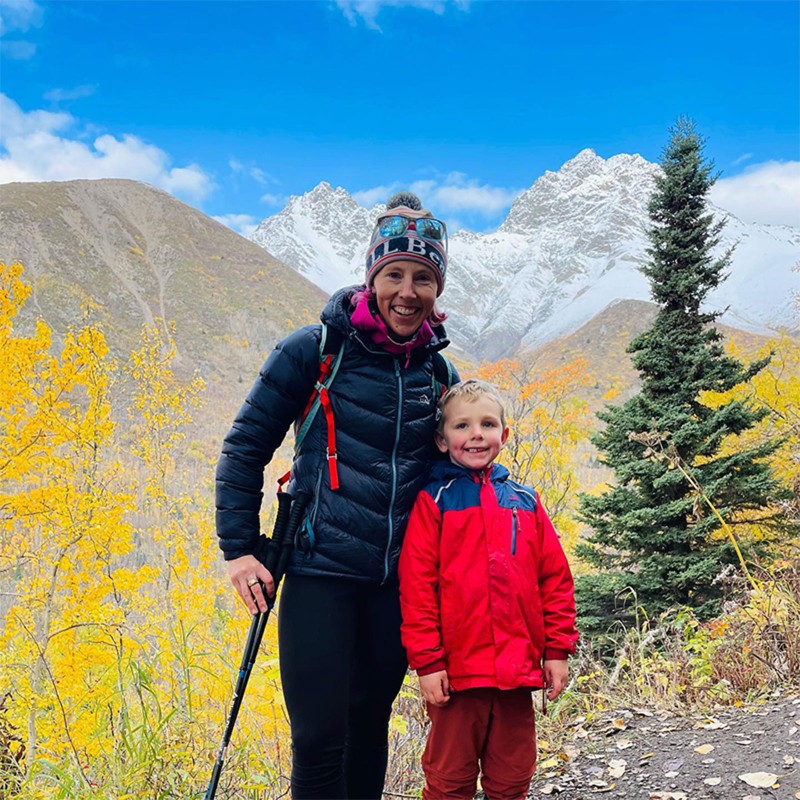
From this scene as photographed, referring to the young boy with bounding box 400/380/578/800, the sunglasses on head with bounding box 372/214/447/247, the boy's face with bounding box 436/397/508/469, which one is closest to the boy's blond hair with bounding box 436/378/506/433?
the boy's face with bounding box 436/397/508/469

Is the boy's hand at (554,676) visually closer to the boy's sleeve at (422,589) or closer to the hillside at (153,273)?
the boy's sleeve at (422,589)

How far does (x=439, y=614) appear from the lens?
1.86 m

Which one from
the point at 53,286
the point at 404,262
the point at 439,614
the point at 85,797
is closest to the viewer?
the point at 439,614

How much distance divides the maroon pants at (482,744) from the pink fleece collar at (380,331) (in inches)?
41.9

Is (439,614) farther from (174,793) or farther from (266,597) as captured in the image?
(174,793)

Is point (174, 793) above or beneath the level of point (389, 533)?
beneath

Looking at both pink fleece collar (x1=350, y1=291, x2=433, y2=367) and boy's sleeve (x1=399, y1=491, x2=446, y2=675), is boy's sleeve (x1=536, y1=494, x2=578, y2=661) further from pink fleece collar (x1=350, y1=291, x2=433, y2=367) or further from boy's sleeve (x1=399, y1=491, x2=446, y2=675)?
pink fleece collar (x1=350, y1=291, x2=433, y2=367)

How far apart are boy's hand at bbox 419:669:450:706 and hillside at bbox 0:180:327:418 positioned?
56.4m

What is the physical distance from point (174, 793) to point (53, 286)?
217 ft

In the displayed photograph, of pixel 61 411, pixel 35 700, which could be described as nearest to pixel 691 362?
pixel 61 411

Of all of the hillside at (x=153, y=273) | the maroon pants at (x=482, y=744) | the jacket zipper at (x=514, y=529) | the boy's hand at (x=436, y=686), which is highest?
the hillside at (x=153, y=273)

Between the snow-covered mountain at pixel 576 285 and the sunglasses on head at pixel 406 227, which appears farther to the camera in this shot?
the snow-covered mountain at pixel 576 285

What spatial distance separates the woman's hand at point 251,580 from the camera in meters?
1.86

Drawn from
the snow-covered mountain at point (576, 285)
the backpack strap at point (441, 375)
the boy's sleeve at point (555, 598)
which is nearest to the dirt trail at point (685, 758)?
the boy's sleeve at point (555, 598)
